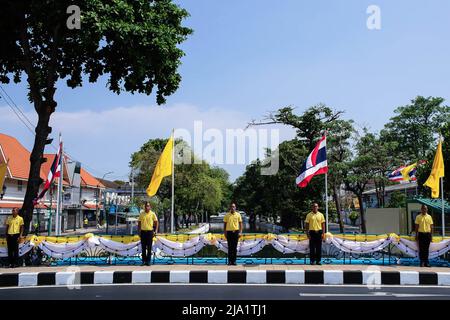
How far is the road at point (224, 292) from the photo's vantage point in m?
9.34

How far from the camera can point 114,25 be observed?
1324 cm

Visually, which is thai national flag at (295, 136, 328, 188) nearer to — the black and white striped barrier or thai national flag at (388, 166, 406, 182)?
the black and white striped barrier

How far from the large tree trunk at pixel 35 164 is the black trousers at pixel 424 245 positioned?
12.1 m

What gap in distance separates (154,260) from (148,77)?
6.41 m

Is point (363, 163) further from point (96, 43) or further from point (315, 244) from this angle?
point (96, 43)

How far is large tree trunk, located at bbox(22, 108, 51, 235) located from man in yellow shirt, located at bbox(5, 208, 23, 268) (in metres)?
1.17

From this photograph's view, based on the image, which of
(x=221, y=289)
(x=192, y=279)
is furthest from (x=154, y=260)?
(x=221, y=289)

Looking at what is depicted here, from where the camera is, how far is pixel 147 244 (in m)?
13.2

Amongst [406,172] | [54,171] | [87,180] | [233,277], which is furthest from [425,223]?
[87,180]

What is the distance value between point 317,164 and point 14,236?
1028 cm

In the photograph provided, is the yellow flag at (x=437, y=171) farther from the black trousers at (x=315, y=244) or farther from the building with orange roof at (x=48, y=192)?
the building with orange roof at (x=48, y=192)

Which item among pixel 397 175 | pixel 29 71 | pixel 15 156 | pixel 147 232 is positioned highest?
pixel 29 71

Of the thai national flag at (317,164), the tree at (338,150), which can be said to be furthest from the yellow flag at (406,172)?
the thai national flag at (317,164)
